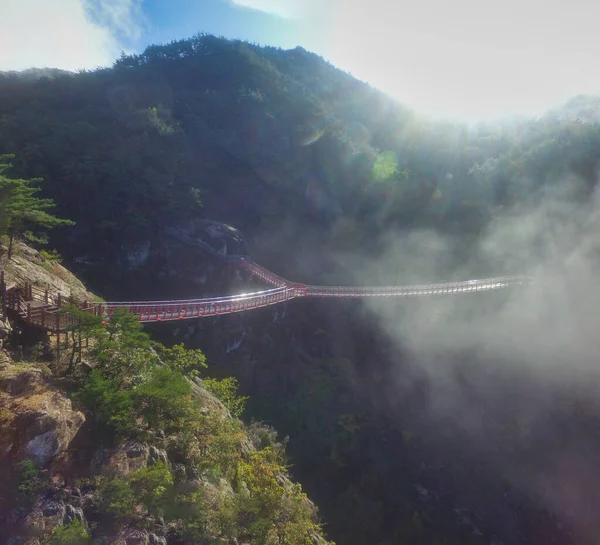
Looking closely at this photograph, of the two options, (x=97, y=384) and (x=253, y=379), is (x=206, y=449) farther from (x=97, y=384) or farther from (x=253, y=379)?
(x=253, y=379)

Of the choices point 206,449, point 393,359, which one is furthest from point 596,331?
point 206,449

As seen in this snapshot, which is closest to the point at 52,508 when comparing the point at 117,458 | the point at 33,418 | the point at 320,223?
the point at 117,458

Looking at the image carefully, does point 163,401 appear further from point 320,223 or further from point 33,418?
point 320,223

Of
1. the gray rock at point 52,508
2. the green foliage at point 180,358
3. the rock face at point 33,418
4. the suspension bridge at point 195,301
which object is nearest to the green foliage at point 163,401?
the rock face at point 33,418

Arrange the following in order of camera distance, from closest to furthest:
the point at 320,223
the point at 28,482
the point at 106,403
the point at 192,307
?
the point at 28,482, the point at 106,403, the point at 192,307, the point at 320,223

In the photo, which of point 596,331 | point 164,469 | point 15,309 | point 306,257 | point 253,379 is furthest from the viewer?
point 306,257

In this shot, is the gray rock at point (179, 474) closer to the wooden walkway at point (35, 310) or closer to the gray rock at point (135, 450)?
the gray rock at point (135, 450)
